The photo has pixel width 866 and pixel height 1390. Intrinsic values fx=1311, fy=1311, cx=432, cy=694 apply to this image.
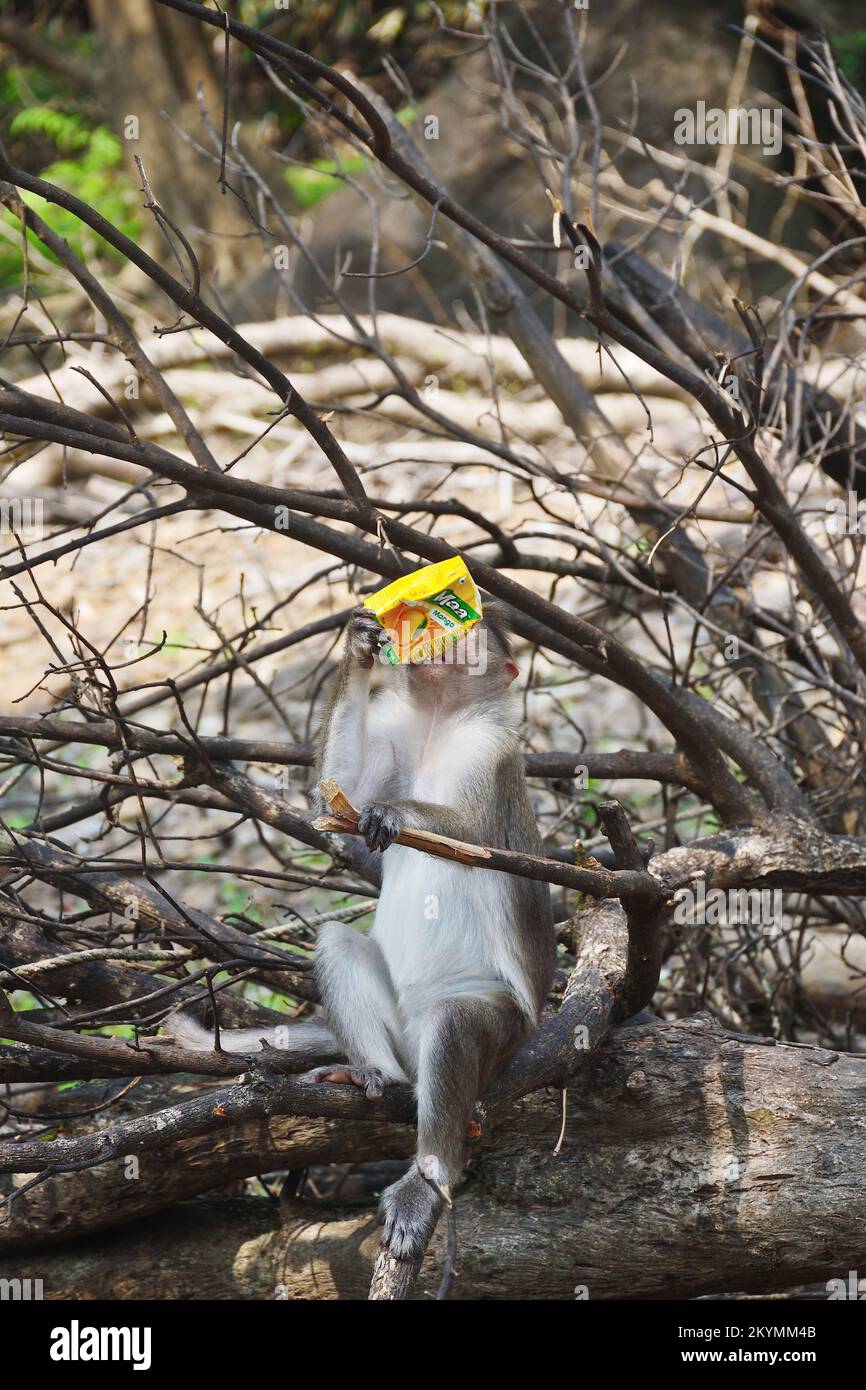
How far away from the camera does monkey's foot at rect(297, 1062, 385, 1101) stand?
3.88 metres

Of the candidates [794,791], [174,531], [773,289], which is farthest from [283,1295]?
[773,289]

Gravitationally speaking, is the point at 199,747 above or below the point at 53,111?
below

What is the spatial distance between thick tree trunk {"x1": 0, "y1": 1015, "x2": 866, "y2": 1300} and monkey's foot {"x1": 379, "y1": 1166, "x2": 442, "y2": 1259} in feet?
1.65

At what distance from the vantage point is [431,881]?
4305 millimetres

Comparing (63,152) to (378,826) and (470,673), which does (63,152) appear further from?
(378,826)

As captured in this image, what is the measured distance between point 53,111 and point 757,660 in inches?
557

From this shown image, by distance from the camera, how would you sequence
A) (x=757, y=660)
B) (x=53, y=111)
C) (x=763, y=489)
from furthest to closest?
(x=53, y=111), (x=757, y=660), (x=763, y=489)

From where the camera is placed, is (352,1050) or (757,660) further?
(757,660)

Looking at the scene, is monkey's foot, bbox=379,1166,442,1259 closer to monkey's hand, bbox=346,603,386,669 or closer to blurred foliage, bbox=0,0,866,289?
monkey's hand, bbox=346,603,386,669

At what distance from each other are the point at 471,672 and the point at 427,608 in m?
0.66

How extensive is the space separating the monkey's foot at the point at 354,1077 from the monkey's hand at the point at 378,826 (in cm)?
83

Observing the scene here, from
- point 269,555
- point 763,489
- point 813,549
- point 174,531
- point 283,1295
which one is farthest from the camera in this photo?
point 174,531

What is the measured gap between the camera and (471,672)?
441cm

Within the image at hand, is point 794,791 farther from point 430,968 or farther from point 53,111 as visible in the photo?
point 53,111
